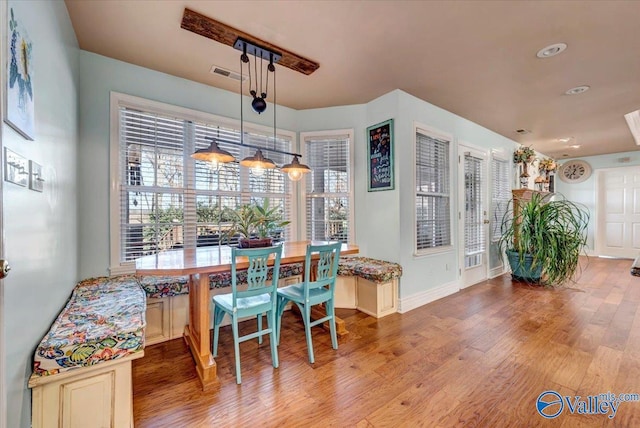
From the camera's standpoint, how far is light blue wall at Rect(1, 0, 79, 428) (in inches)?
41.9

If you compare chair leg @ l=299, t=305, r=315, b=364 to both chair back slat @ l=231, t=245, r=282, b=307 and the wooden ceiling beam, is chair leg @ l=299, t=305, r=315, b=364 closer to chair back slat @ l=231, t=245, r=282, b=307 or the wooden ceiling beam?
chair back slat @ l=231, t=245, r=282, b=307

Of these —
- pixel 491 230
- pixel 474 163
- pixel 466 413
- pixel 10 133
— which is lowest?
pixel 466 413

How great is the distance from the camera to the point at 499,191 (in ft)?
15.7

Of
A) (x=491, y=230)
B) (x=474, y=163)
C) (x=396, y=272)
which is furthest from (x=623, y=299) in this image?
(x=396, y=272)

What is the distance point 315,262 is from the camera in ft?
8.92

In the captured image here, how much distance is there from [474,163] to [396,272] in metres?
2.55

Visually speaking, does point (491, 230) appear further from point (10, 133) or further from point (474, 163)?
point (10, 133)

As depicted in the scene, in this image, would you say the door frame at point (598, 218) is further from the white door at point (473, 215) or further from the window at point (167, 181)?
the window at point (167, 181)

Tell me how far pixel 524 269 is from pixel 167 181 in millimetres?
5156

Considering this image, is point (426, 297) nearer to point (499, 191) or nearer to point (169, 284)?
point (499, 191)

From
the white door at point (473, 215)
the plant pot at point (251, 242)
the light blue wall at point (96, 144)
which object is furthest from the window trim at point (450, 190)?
the light blue wall at point (96, 144)

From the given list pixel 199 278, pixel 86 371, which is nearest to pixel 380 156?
pixel 199 278

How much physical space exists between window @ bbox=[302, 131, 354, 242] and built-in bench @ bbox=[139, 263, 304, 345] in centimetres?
133

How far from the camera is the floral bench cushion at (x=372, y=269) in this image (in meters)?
2.82
